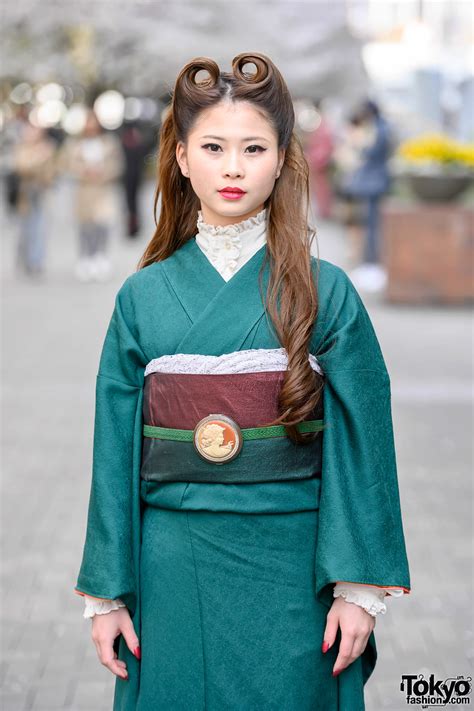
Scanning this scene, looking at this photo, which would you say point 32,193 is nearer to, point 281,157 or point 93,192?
point 93,192

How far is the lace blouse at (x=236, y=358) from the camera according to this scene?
8.05 ft

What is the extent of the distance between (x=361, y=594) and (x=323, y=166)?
1976cm

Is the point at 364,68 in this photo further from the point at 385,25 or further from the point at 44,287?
the point at 385,25

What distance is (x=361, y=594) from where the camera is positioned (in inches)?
98.0

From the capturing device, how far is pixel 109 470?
2.53 meters

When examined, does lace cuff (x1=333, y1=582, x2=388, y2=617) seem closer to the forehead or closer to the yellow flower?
the forehead

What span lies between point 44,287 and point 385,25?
6805 centimetres

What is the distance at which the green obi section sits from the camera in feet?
8.05

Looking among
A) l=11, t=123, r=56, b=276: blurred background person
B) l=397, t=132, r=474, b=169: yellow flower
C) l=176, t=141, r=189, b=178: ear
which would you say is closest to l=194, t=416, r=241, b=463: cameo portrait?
l=176, t=141, r=189, b=178: ear

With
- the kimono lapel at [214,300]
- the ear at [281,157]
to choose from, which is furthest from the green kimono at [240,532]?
the ear at [281,157]

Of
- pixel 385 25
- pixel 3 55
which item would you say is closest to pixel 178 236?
pixel 3 55

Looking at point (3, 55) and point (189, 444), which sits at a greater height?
point (3, 55)

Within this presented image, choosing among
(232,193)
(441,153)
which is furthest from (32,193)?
(232,193)

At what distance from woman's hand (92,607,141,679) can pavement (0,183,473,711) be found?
4.67 feet
